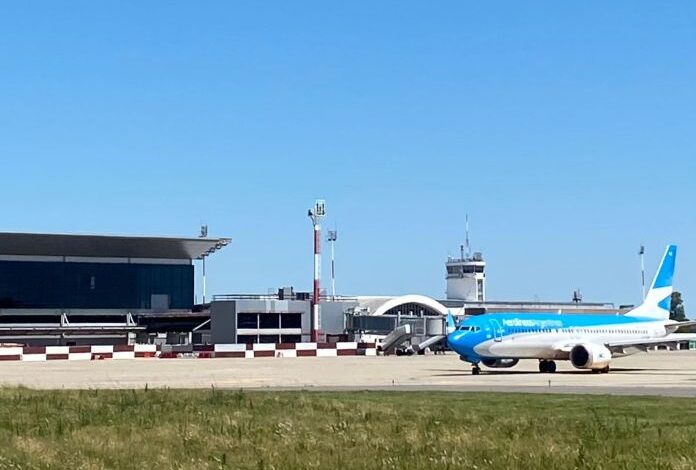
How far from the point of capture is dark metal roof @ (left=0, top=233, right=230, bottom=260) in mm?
135375

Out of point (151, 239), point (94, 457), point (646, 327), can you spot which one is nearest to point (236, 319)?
point (151, 239)

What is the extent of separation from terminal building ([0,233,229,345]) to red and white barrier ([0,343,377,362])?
41.4 m

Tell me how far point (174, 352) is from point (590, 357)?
49.7 meters

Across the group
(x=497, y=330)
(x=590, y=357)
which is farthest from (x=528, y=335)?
(x=590, y=357)

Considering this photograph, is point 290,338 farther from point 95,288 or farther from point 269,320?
point 95,288

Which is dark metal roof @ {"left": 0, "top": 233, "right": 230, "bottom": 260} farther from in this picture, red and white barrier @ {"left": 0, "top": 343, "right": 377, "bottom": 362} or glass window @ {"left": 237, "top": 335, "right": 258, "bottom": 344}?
red and white barrier @ {"left": 0, "top": 343, "right": 377, "bottom": 362}

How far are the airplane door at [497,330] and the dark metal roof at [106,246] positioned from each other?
8970cm

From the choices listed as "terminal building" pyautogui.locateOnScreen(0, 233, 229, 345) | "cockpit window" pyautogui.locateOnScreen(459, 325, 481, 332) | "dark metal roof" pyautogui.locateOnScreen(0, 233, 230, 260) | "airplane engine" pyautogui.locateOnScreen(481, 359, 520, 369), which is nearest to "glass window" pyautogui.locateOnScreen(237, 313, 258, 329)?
"terminal building" pyautogui.locateOnScreen(0, 233, 229, 345)

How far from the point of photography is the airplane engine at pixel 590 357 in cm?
5497

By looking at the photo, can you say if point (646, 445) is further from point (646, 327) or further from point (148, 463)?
point (646, 327)

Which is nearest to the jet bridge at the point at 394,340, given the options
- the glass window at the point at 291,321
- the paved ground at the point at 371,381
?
the glass window at the point at 291,321

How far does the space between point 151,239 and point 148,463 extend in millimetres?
126760

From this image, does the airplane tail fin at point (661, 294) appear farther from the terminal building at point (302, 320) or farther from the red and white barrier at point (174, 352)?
the terminal building at point (302, 320)

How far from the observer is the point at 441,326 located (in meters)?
122
